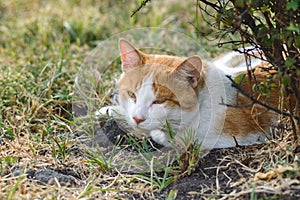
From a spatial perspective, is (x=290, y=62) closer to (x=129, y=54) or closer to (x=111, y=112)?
(x=129, y=54)

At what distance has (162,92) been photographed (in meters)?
2.73

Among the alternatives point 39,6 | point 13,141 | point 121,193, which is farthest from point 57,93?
point 39,6

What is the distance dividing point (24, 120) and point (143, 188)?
1.14 m

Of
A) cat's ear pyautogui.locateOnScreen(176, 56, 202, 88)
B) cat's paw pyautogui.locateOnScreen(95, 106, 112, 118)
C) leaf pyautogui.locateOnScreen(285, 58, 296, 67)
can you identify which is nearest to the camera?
leaf pyautogui.locateOnScreen(285, 58, 296, 67)

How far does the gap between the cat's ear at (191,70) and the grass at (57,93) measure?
373 mm

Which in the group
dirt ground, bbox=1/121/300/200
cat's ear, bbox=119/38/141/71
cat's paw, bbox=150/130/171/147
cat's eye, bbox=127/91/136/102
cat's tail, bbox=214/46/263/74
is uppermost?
cat's ear, bbox=119/38/141/71

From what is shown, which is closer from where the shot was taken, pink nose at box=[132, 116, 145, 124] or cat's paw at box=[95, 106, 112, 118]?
pink nose at box=[132, 116, 145, 124]

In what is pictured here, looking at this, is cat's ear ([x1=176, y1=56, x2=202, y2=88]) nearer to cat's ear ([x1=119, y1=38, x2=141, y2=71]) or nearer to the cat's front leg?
cat's ear ([x1=119, y1=38, x2=141, y2=71])

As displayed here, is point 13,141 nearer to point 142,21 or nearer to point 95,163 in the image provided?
point 95,163

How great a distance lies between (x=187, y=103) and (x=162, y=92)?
0.15 m

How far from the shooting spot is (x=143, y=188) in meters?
2.47

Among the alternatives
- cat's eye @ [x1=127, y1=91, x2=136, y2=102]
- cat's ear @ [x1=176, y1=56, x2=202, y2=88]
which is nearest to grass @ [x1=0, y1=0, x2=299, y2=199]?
cat's eye @ [x1=127, y1=91, x2=136, y2=102]

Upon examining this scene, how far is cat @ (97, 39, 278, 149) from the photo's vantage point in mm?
2719

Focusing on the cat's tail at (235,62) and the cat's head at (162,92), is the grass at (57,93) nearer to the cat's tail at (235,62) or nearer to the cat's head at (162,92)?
the cat's head at (162,92)
